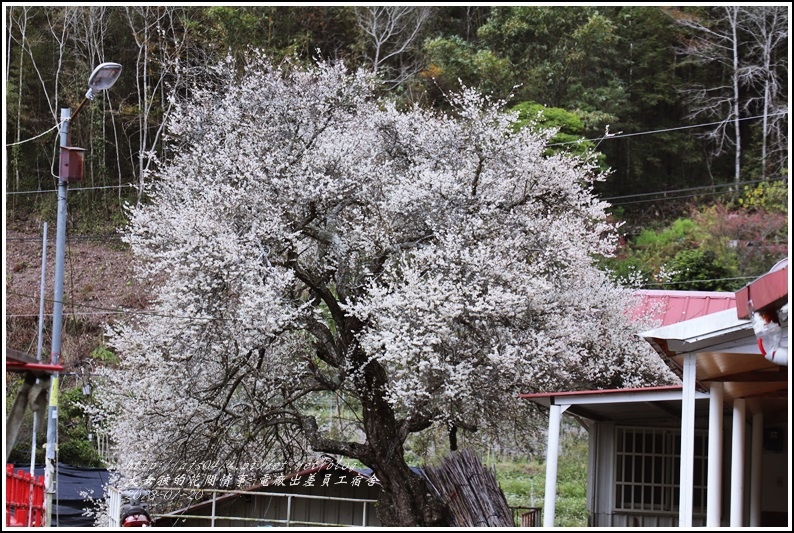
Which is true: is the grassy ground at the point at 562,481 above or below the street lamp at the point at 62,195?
below

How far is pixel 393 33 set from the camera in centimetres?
3262

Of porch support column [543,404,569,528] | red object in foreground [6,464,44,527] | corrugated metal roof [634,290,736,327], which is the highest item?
corrugated metal roof [634,290,736,327]

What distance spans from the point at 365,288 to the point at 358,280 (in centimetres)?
59

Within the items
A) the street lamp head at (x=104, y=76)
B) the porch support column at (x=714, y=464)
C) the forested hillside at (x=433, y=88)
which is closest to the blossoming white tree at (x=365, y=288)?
the street lamp head at (x=104, y=76)

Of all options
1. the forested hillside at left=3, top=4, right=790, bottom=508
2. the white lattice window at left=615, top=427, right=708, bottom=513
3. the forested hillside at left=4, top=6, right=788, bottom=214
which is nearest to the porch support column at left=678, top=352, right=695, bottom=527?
the white lattice window at left=615, top=427, right=708, bottom=513

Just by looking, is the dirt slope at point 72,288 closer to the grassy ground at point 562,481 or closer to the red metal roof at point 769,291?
the grassy ground at point 562,481

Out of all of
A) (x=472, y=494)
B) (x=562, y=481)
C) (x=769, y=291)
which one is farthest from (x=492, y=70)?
(x=769, y=291)

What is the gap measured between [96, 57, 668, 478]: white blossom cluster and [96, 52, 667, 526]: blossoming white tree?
0.12 feet

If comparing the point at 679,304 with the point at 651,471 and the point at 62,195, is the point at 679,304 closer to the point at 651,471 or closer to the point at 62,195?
the point at 651,471

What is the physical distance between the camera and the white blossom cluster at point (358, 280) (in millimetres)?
13578

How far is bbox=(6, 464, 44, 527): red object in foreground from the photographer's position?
31.7ft

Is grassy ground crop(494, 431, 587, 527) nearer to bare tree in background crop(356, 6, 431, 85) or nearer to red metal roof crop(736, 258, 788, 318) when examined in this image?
bare tree in background crop(356, 6, 431, 85)

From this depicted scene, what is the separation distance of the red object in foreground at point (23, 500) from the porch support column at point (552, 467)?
5692 mm

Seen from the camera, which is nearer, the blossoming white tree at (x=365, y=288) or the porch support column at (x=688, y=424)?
the porch support column at (x=688, y=424)
